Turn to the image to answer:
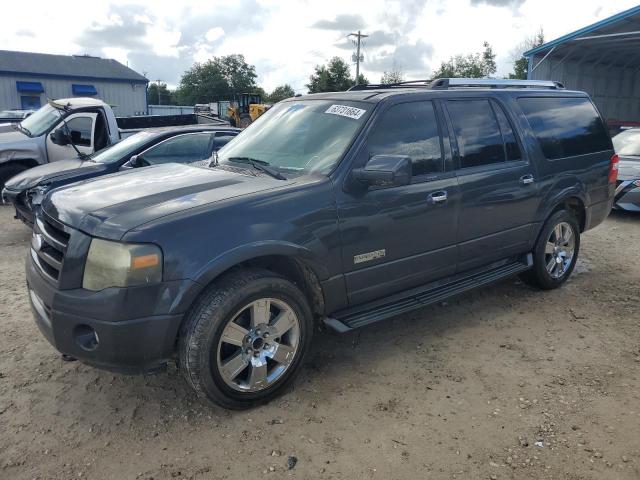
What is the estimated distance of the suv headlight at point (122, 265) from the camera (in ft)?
8.77

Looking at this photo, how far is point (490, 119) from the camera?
4.40 metres

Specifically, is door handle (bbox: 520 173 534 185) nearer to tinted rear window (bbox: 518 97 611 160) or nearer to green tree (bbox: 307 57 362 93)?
tinted rear window (bbox: 518 97 611 160)

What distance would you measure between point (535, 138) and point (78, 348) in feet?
13.3

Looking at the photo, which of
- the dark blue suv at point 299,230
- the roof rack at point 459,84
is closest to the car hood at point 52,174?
the dark blue suv at point 299,230

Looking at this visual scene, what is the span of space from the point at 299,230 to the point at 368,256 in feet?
2.04

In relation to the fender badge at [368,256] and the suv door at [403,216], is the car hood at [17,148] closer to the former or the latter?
the suv door at [403,216]

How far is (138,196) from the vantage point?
10.5 feet

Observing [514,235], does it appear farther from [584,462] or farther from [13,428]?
[13,428]

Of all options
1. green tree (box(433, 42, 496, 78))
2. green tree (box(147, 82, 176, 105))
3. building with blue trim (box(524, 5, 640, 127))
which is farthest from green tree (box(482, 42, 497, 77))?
green tree (box(147, 82, 176, 105))

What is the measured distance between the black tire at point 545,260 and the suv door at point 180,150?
166 inches

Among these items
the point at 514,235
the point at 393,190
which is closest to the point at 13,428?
the point at 393,190

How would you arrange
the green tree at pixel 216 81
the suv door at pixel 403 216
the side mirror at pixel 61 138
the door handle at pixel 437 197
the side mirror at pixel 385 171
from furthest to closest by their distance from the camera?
the green tree at pixel 216 81
the side mirror at pixel 61 138
the door handle at pixel 437 197
the suv door at pixel 403 216
the side mirror at pixel 385 171

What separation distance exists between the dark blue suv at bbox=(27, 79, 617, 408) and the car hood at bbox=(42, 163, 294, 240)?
0.06 feet

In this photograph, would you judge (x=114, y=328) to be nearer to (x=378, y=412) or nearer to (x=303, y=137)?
(x=378, y=412)
